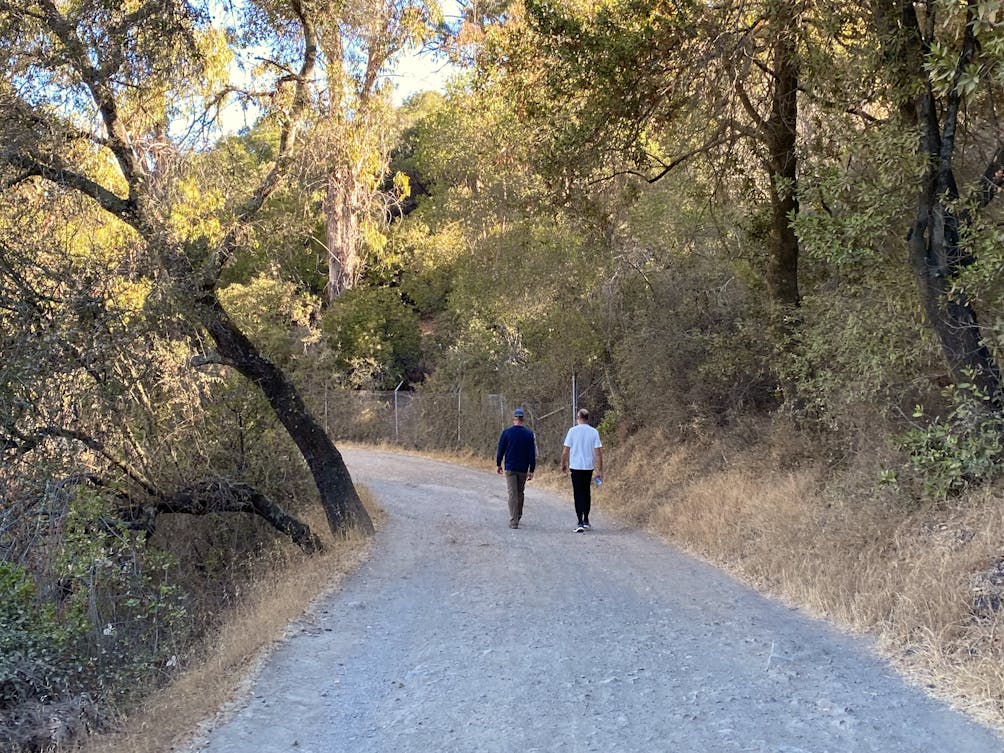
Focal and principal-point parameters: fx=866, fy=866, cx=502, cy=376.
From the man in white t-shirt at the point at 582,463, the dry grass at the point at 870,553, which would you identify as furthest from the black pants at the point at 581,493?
the dry grass at the point at 870,553

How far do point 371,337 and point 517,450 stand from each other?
22230mm

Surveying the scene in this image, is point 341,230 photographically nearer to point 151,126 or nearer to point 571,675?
point 151,126

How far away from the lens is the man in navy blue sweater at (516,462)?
12.3 meters

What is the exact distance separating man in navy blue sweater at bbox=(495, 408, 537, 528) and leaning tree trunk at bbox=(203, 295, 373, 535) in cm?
206

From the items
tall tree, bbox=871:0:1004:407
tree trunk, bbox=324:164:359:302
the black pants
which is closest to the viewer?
tall tree, bbox=871:0:1004:407

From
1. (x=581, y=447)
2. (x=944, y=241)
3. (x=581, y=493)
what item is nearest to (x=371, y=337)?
(x=581, y=447)

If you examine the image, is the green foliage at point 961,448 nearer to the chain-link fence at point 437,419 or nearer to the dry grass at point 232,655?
the dry grass at point 232,655

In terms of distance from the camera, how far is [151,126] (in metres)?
11.2

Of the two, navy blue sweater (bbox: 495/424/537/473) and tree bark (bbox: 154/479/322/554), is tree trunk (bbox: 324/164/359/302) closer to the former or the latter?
navy blue sweater (bbox: 495/424/537/473)

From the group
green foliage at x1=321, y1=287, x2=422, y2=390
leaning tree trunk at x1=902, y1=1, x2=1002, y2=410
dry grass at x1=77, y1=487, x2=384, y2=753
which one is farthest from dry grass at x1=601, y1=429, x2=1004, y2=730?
green foliage at x1=321, y1=287, x2=422, y2=390

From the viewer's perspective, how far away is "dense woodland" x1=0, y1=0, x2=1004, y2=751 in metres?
7.87

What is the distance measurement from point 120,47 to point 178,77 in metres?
0.85

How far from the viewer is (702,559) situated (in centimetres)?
1004

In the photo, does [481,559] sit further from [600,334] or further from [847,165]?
[600,334]
